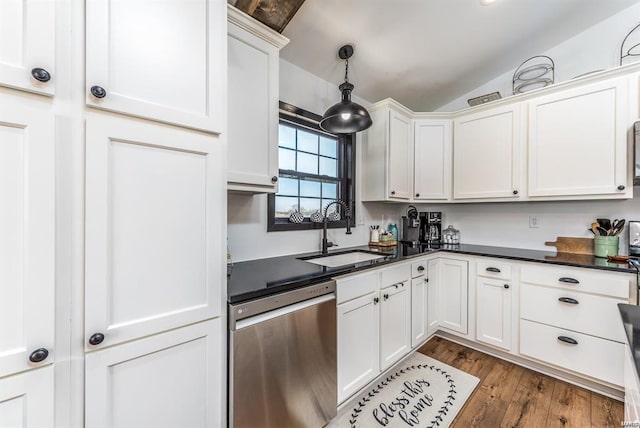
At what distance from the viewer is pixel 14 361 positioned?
0.69 m

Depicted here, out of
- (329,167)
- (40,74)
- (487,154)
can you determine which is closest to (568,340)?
(487,154)

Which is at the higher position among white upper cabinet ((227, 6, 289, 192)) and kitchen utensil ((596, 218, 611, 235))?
white upper cabinet ((227, 6, 289, 192))

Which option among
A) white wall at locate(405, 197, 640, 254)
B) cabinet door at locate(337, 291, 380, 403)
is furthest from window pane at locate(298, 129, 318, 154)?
white wall at locate(405, 197, 640, 254)

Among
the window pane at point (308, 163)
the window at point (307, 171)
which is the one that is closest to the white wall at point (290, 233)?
the window at point (307, 171)

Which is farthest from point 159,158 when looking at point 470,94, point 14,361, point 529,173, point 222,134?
point 470,94

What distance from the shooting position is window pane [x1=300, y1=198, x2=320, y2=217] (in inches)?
90.6

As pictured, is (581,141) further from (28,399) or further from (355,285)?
(28,399)

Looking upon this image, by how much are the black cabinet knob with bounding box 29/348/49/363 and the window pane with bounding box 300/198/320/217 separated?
172cm

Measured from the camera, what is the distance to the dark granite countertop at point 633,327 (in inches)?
26.5

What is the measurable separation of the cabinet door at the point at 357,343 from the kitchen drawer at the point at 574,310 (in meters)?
1.29

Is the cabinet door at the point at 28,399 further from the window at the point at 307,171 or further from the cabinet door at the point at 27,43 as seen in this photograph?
the window at the point at 307,171

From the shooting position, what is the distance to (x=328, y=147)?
2.56 metres

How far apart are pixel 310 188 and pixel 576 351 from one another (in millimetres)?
2330

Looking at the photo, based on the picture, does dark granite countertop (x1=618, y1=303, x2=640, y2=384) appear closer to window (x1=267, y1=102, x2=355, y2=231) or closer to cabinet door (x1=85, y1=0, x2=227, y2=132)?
cabinet door (x1=85, y1=0, x2=227, y2=132)
